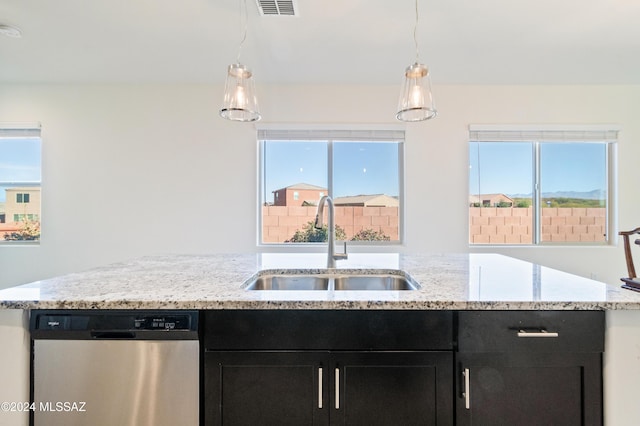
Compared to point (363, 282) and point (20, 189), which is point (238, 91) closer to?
point (363, 282)

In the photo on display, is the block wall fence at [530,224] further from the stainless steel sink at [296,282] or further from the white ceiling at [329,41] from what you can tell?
the stainless steel sink at [296,282]

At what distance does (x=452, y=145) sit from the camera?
11.2 ft

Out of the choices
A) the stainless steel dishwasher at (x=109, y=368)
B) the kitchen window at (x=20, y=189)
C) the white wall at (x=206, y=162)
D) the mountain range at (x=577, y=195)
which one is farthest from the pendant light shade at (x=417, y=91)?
the kitchen window at (x=20, y=189)

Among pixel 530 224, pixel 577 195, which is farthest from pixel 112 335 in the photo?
pixel 577 195

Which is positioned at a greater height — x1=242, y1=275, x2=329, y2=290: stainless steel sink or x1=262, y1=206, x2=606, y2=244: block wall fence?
x1=262, y1=206, x2=606, y2=244: block wall fence

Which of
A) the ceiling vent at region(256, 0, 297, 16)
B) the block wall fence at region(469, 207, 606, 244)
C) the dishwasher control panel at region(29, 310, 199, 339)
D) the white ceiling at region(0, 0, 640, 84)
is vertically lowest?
the dishwasher control panel at region(29, 310, 199, 339)

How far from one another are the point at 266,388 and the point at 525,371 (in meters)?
0.87

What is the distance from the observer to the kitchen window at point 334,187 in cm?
351

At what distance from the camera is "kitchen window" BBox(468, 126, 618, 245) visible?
348 cm

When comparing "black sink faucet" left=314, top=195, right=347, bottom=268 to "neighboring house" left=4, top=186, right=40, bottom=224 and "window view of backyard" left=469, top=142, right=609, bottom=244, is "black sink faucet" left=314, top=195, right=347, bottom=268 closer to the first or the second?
"window view of backyard" left=469, top=142, right=609, bottom=244

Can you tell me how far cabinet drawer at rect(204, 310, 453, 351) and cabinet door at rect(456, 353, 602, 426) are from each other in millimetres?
166

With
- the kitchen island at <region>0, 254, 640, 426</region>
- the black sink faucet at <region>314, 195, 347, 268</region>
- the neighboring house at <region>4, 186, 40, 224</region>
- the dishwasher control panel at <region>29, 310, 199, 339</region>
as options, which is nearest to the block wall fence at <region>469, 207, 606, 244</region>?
the kitchen island at <region>0, 254, 640, 426</region>

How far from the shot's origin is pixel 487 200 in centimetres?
350

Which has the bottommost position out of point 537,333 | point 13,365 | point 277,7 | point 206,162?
point 13,365
